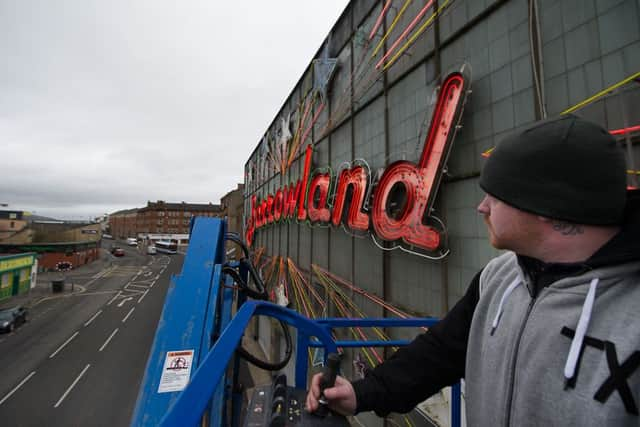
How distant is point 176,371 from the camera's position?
2.04 meters

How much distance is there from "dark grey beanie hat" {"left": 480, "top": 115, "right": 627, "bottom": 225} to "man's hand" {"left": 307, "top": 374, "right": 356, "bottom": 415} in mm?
1178

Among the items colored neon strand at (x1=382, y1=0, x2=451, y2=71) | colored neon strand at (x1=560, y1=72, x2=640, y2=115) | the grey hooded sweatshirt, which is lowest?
the grey hooded sweatshirt

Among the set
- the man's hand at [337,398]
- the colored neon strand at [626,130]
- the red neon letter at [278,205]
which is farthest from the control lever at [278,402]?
the red neon letter at [278,205]

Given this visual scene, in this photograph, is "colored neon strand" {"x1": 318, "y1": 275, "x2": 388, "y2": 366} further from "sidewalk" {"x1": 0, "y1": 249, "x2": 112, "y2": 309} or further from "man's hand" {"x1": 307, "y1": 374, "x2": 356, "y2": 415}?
"sidewalk" {"x1": 0, "y1": 249, "x2": 112, "y2": 309}

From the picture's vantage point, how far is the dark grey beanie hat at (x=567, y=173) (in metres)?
0.98

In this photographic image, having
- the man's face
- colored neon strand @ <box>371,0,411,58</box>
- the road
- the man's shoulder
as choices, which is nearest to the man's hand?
the man's shoulder

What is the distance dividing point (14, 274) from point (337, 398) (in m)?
32.1

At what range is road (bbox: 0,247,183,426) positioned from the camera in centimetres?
1124

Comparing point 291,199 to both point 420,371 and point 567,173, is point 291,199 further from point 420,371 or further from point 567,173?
point 567,173

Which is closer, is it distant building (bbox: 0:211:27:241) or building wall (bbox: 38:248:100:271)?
building wall (bbox: 38:248:100:271)

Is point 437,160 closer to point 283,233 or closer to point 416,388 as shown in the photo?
point 416,388

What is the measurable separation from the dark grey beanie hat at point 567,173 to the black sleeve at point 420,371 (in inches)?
28.1

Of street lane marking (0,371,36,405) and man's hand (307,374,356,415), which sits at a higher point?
man's hand (307,374,356,415)

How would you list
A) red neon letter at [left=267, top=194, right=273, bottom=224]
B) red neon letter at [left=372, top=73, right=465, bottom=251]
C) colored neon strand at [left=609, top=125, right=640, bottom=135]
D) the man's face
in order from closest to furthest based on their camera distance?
the man's face, colored neon strand at [left=609, top=125, right=640, bottom=135], red neon letter at [left=372, top=73, right=465, bottom=251], red neon letter at [left=267, top=194, right=273, bottom=224]
